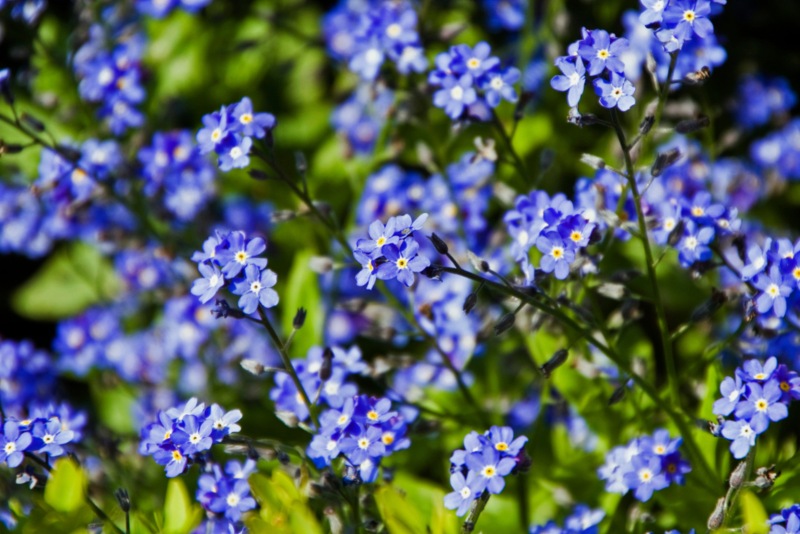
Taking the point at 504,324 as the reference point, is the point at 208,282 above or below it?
above

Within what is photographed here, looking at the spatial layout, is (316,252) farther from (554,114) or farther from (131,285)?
(554,114)

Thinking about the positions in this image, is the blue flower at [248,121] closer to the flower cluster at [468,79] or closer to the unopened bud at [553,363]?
the flower cluster at [468,79]

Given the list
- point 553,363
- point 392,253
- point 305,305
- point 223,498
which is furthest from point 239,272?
point 305,305

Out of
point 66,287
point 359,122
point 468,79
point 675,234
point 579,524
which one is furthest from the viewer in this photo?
point 66,287

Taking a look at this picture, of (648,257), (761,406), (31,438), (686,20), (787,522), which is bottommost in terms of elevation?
(787,522)

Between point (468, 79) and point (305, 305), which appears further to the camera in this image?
point (305, 305)

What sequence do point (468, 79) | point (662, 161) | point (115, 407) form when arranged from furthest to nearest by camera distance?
point (115, 407)
point (468, 79)
point (662, 161)

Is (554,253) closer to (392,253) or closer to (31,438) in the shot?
(392,253)
